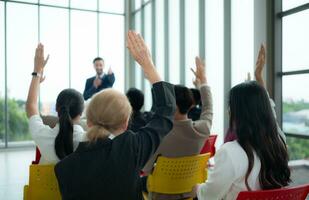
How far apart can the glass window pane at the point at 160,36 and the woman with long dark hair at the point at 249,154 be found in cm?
600

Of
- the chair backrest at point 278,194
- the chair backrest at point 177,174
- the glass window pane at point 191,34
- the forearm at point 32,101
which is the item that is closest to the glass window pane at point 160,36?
the glass window pane at point 191,34

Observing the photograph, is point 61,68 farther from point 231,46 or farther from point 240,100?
point 240,100

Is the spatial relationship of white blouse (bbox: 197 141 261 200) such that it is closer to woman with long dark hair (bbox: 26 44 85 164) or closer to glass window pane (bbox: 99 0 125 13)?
woman with long dark hair (bbox: 26 44 85 164)

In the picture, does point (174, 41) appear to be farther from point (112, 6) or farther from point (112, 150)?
point (112, 150)

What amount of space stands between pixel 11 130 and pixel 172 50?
428cm

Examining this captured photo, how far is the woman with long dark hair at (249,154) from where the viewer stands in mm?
1390

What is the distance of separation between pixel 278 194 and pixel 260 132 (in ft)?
1.06

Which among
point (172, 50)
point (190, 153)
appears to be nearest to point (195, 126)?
point (190, 153)

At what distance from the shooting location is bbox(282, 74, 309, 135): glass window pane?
4.13 m

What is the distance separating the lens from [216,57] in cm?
564

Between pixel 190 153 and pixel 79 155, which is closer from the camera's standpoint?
pixel 79 155

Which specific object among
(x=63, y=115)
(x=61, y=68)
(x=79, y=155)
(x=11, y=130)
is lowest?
(x=11, y=130)

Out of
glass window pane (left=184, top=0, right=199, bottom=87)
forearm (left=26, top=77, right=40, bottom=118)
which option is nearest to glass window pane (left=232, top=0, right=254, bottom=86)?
glass window pane (left=184, top=0, right=199, bottom=87)

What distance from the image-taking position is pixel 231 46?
5277 mm
